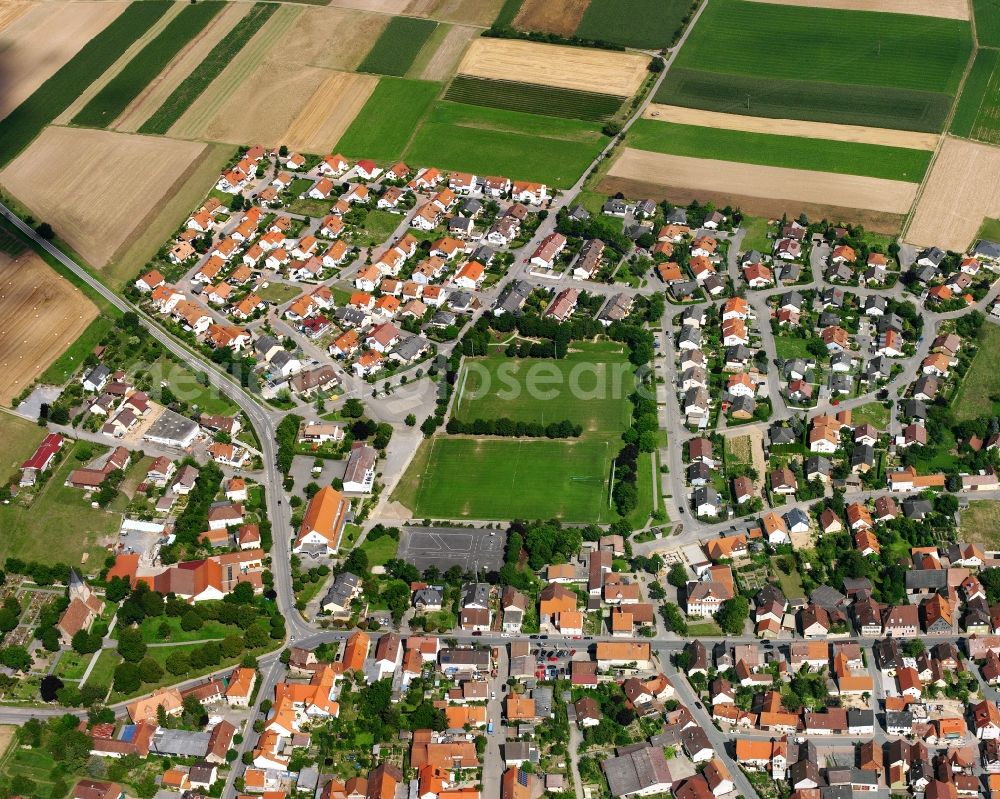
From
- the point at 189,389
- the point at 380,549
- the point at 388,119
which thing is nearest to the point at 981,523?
the point at 380,549

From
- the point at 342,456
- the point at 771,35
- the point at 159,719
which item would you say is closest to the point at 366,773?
the point at 159,719

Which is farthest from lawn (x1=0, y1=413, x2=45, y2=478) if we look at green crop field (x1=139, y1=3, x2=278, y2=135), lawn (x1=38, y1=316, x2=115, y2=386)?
green crop field (x1=139, y1=3, x2=278, y2=135)

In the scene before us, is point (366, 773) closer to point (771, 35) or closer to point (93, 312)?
point (93, 312)

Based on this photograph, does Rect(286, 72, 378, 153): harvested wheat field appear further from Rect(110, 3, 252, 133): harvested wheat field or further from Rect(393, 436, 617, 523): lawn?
Rect(393, 436, 617, 523): lawn

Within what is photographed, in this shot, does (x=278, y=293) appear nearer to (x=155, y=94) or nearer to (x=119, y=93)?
(x=155, y=94)

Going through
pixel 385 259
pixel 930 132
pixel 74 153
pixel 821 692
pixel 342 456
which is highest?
pixel 930 132

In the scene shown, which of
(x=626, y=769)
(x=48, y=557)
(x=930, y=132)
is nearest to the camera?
(x=626, y=769)
